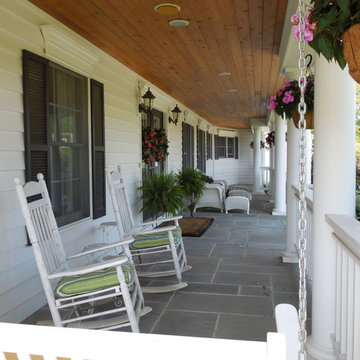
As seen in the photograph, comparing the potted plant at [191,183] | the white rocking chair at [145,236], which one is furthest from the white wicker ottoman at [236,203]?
the white rocking chair at [145,236]

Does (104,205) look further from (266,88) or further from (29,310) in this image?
(266,88)

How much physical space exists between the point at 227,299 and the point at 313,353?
1.20m

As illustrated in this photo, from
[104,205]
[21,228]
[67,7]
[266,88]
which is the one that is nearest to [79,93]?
[67,7]

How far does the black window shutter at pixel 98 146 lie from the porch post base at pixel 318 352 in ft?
8.77

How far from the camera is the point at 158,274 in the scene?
3.86 meters

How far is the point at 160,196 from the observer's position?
5805 millimetres

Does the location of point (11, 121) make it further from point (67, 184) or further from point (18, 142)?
point (67, 184)

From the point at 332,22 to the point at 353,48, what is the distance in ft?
0.47

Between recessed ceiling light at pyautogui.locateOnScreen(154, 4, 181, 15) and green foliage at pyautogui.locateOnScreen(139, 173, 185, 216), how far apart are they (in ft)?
9.41

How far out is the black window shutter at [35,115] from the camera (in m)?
3.11

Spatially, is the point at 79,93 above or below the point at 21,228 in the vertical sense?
above

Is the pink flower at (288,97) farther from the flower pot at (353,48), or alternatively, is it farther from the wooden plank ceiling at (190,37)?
the flower pot at (353,48)

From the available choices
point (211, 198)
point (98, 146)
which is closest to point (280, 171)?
Result: point (211, 198)

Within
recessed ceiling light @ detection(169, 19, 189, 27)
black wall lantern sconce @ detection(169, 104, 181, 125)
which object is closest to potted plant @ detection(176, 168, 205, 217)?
black wall lantern sconce @ detection(169, 104, 181, 125)
